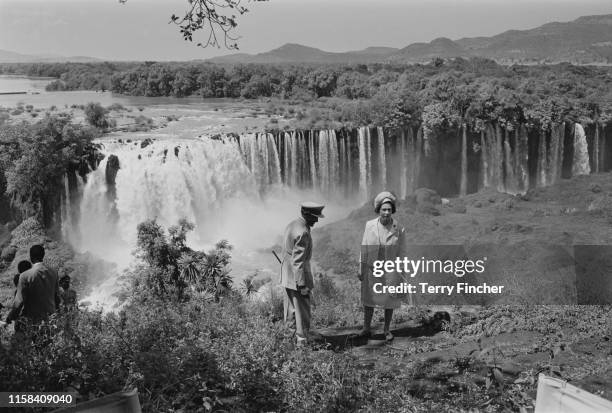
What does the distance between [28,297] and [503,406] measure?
11.3ft

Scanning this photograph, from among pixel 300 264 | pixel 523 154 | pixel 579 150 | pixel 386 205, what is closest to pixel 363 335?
pixel 300 264

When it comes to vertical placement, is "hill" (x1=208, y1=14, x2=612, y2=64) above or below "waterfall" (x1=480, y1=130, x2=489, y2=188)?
above

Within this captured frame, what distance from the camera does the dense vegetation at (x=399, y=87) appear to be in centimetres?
2952

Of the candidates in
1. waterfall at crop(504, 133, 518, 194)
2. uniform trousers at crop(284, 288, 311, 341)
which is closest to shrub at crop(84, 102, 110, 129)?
waterfall at crop(504, 133, 518, 194)

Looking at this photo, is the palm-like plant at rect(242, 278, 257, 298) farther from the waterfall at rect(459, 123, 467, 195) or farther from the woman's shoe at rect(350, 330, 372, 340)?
the waterfall at rect(459, 123, 467, 195)

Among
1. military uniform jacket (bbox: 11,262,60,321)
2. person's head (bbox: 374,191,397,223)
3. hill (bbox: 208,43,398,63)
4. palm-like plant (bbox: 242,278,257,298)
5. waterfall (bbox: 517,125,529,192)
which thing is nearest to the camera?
military uniform jacket (bbox: 11,262,60,321)

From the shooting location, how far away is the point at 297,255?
4.93 m

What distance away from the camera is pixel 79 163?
70.7 feet

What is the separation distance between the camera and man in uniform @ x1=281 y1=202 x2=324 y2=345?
16.1ft

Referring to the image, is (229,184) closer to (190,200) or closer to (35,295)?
(190,200)

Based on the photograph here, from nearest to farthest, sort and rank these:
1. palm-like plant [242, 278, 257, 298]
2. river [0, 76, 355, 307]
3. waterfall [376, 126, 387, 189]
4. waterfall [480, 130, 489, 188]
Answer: palm-like plant [242, 278, 257, 298]
river [0, 76, 355, 307]
waterfall [376, 126, 387, 189]
waterfall [480, 130, 489, 188]

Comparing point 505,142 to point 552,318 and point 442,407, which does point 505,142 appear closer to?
point 552,318

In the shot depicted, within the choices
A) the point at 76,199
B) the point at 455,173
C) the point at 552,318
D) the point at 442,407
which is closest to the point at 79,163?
the point at 76,199

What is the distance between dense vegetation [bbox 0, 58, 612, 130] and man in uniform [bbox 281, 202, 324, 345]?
23.5m
